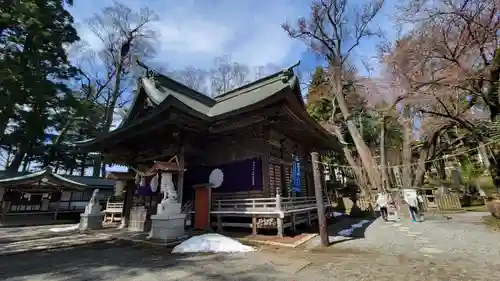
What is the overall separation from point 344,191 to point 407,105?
1118 centimetres

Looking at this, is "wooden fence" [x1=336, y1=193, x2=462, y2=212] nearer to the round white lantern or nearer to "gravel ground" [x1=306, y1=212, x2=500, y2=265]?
"gravel ground" [x1=306, y1=212, x2=500, y2=265]

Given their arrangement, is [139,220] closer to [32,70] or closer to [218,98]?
[218,98]

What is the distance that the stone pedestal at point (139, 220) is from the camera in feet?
36.0

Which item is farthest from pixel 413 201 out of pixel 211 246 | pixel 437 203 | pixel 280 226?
pixel 211 246

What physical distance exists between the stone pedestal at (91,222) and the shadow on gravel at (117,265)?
5.12 metres

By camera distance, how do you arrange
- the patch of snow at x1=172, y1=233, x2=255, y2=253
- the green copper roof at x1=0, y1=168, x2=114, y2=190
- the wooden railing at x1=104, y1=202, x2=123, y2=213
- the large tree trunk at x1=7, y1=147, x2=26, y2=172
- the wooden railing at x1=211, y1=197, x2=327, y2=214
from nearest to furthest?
the patch of snow at x1=172, y1=233, x2=255, y2=253
the wooden railing at x1=211, y1=197, x2=327, y2=214
the wooden railing at x1=104, y1=202, x2=123, y2=213
the green copper roof at x1=0, y1=168, x2=114, y2=190
the large tree trunk at x1=7, y1=147, x2=26, y2=172

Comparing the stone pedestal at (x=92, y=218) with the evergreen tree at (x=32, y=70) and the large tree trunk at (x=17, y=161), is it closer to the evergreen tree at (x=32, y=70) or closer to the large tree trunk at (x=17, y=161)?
the evergreen tree at (x=32, y=70)

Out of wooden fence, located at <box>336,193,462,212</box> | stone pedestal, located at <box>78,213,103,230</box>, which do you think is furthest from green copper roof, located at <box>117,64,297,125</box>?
wooden fence, located at <box>336,193,462,212</box>

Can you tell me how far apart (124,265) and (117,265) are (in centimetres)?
17

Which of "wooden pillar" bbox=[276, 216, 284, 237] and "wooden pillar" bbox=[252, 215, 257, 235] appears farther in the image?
"wooden pillar" bbox=[252, 215, 257, 235]

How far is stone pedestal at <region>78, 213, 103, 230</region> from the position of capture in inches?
475

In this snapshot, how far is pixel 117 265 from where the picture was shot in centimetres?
555

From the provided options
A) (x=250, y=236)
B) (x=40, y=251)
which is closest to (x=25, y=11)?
(x=40, y=251)

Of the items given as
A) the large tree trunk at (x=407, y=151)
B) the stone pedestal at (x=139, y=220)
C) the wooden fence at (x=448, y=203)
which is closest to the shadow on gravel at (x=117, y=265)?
the stone pedestal at (x=139, y=220)
